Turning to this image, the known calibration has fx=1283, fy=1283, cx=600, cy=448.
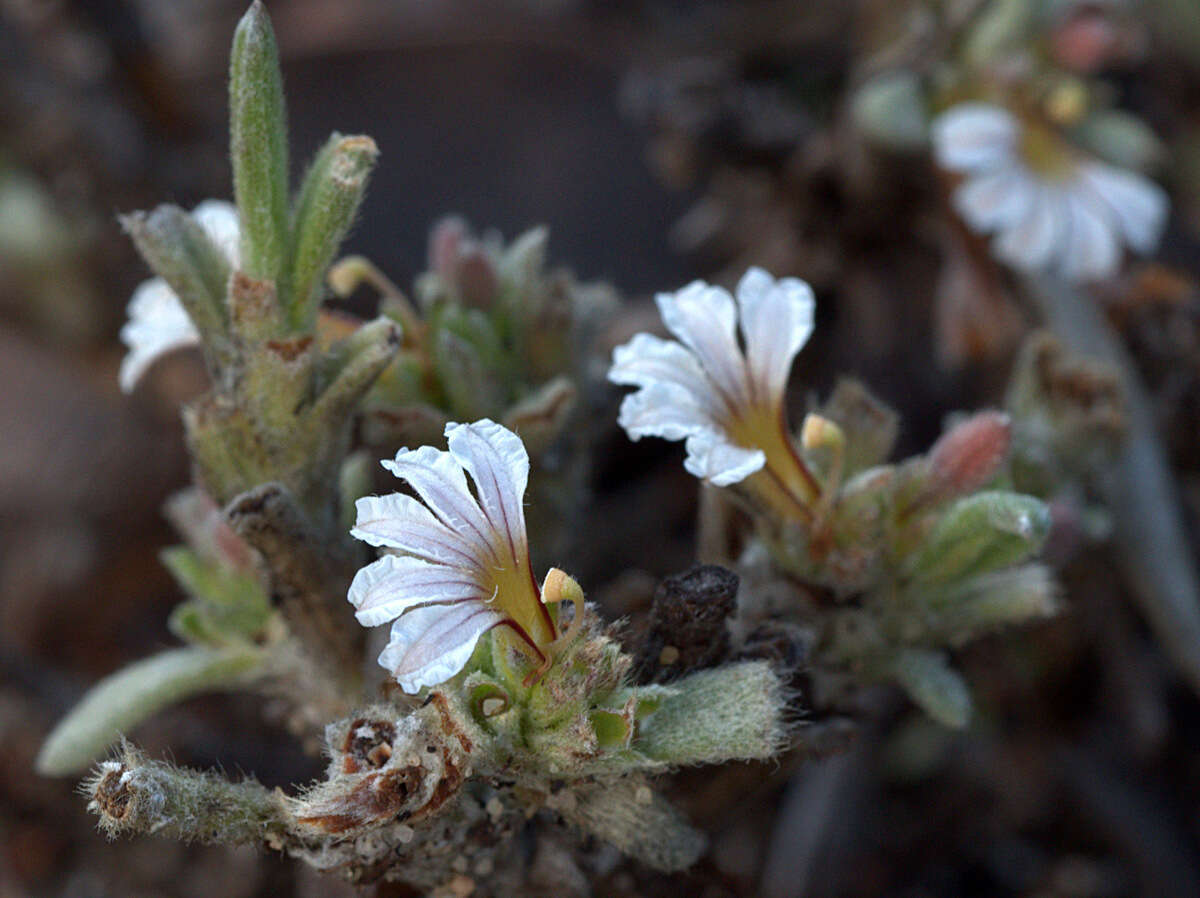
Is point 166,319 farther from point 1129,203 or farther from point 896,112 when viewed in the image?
point 1129,203

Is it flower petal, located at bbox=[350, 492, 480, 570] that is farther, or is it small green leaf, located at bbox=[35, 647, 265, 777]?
small green leaf, located at bbox=[35, 647, 265, 777]

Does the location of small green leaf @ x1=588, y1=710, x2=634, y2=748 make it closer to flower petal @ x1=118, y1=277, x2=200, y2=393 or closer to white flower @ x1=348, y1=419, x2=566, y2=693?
white flower @ x1=348, y1=419, x2=566, y2=693

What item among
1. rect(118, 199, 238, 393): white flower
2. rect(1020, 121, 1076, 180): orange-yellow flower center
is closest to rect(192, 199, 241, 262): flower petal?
rect(118, 199, 238, 393): white flower

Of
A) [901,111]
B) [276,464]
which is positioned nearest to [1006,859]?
[901,111]

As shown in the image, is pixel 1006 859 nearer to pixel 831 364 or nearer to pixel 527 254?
pixel 831 364

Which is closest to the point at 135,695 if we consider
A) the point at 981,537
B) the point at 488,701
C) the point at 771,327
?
the point at 488,701
